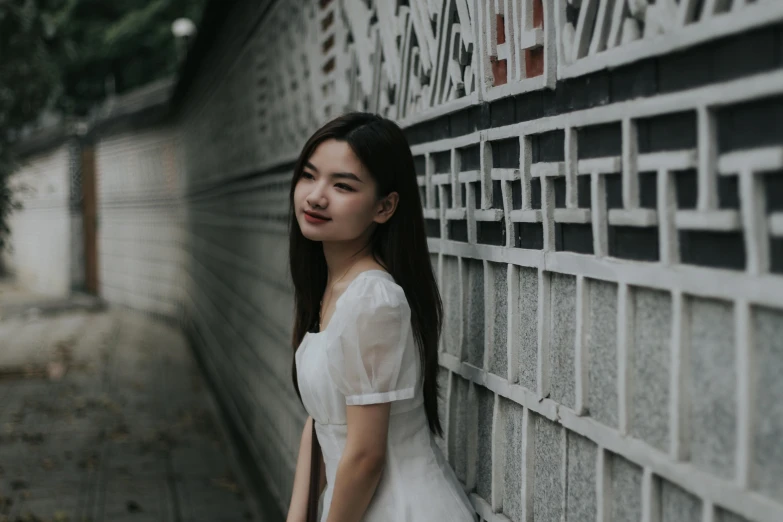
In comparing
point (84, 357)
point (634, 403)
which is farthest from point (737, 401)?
point (84, 357)

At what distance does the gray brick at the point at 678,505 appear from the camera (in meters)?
1.49

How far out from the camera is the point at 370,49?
3609 millimetres

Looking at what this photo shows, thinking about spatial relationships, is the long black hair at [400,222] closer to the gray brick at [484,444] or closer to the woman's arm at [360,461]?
the gray brick at [484,444]

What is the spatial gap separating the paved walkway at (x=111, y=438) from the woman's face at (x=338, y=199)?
425 cm

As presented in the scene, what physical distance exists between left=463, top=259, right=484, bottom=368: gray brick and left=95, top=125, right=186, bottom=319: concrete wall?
13.4 m

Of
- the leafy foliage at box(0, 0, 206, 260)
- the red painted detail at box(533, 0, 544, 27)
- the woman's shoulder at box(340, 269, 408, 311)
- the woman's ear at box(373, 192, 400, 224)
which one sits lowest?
the woman's shoulder at box(340, 269, 408, 311)

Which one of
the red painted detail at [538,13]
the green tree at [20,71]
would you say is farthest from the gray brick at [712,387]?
the green tree at [20,71]

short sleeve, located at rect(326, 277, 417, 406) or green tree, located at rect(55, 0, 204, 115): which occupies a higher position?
green tree, located at rect(55, 0, 204, 115)

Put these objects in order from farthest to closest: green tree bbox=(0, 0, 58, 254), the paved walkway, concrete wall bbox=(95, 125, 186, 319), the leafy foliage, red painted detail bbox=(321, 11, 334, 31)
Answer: the leafy foliage → concrete wall bbox=(95, 125, 186, 319) → green tree bbox=(0, 0, 58, 254) → the paved walkway → red painted detail bbox=(321, 11, 334, 31)

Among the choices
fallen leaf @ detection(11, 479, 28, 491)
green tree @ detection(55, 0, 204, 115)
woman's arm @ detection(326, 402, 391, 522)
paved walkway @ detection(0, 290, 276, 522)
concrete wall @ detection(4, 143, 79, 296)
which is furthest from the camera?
green tree @ detection(55, 0, 204, 115)

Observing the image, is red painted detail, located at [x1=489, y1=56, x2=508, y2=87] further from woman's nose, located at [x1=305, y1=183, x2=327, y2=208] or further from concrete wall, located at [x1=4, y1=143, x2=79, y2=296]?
concrete wall, located at [x1=4, y1=143, x2=79, y2=296]

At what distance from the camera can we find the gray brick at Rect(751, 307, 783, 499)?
1.25 meters

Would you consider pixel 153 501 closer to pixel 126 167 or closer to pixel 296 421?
pixel 296 421

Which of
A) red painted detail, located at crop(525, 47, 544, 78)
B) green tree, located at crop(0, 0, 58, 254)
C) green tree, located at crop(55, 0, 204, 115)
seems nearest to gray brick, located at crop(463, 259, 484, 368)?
red painted detail, located at crop(525, 47, 544, 78)
